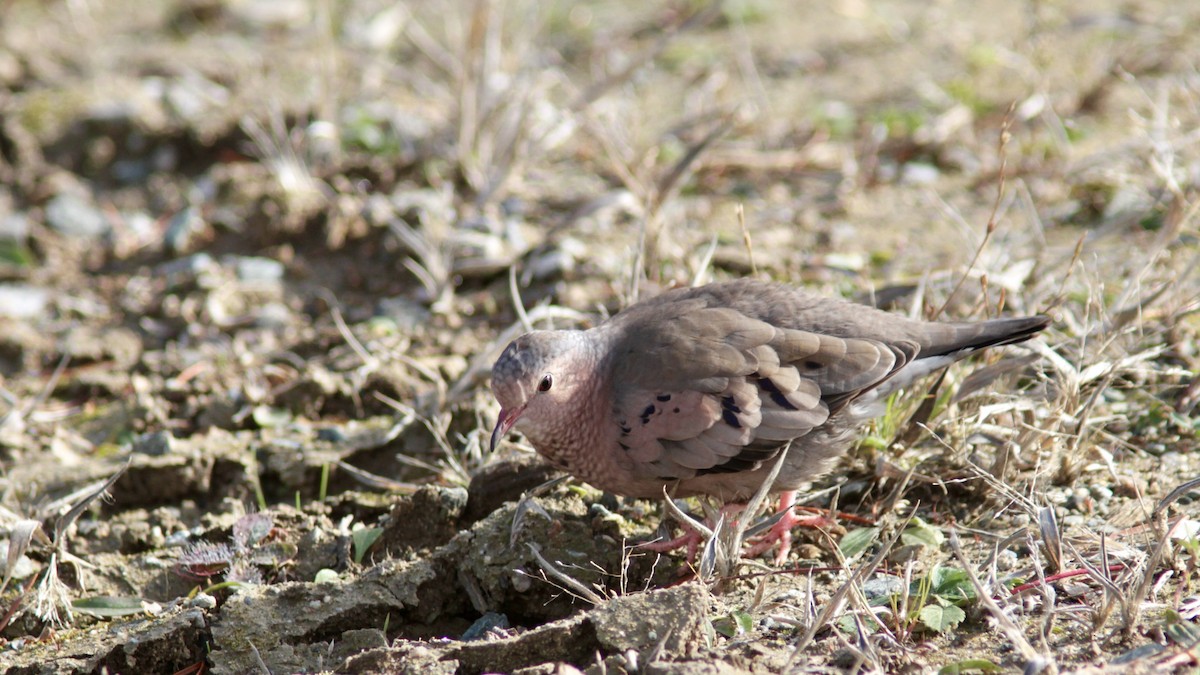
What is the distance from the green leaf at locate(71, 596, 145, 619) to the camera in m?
3.69

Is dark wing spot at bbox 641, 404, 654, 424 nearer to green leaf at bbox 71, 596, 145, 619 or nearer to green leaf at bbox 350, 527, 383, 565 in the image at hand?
green leaf at bbox 350, 527, 383, 565

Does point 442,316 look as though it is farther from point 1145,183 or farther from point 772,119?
point 1145,183

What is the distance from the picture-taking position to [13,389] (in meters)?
5.29

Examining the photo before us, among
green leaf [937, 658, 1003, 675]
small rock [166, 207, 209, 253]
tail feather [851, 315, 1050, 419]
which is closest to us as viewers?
green leaf [937, 658, 1003, 675]

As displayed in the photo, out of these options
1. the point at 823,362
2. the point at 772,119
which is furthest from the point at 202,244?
the point at 823,362

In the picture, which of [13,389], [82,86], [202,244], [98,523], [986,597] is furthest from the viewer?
[82,86]

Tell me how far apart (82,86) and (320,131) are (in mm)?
1939

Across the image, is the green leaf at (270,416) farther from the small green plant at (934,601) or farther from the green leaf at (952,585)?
the green leaf at (952,585)

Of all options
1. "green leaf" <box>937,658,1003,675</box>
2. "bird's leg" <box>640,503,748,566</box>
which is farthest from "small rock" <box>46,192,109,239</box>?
"green leaf" <box>937,658,1003,675</box>

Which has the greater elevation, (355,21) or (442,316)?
(355,21)

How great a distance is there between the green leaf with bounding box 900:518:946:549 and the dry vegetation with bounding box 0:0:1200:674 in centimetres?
2

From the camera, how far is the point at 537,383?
3.82 meters

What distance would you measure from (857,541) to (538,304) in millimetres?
1975

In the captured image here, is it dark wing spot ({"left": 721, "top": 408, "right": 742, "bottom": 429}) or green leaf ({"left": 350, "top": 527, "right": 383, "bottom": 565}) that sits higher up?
dark wing spot ({"left": 721, "top": 408, "right": 742, "bottom": 429})
